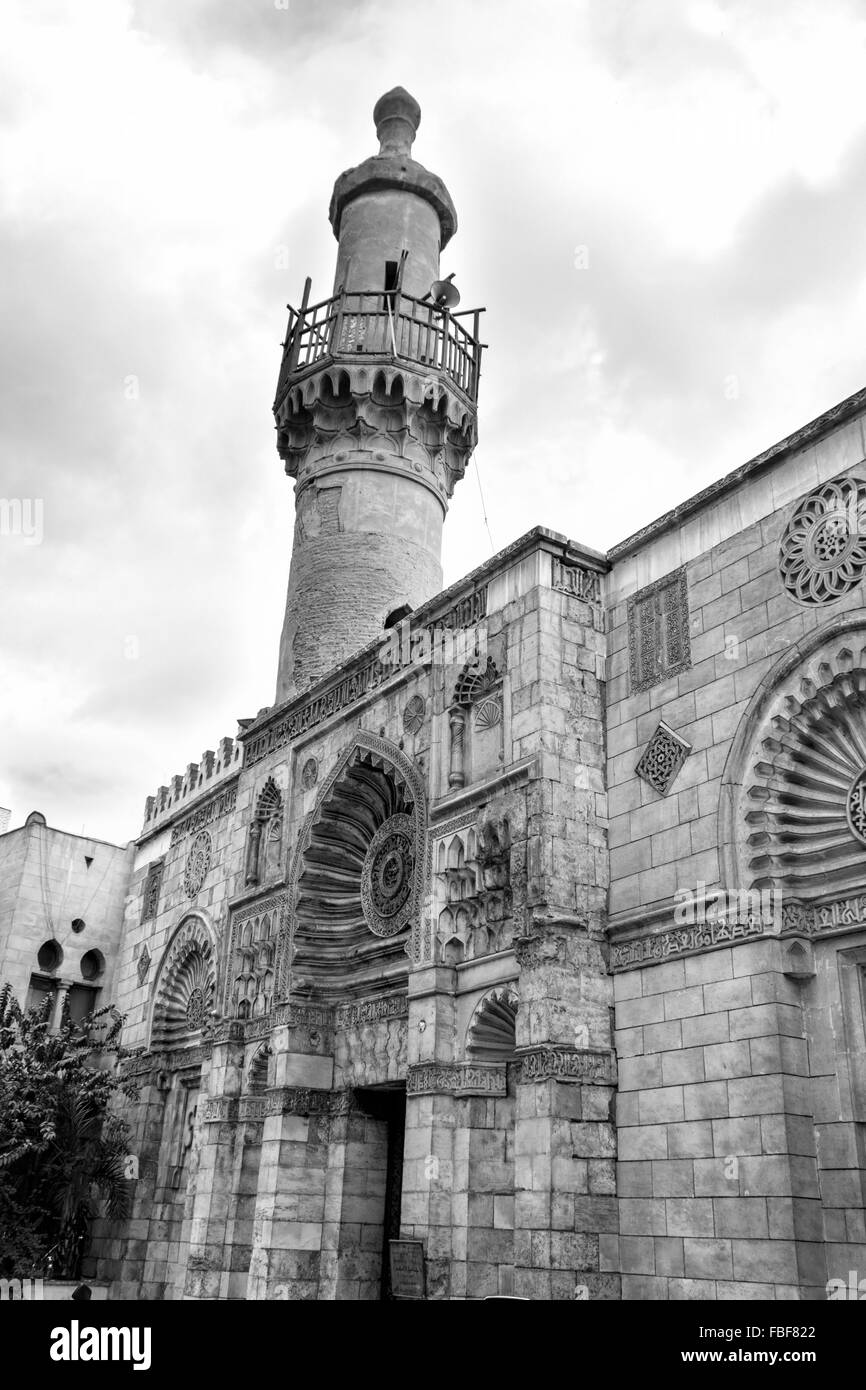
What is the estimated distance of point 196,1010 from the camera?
19016 mm

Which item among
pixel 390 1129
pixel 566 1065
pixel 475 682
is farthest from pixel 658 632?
pixel 390 1129

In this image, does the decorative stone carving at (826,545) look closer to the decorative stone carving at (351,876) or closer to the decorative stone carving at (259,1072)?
the decorative stone carving at (351,876)

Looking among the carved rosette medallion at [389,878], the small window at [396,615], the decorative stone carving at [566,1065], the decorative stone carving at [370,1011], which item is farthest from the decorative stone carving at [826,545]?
the small window at [396,615]

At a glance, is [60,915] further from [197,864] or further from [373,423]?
[373,423]

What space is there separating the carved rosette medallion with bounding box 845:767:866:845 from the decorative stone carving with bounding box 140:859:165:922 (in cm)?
1531

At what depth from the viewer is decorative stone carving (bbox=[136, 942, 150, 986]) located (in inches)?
820

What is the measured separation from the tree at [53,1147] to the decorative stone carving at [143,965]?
1.48m

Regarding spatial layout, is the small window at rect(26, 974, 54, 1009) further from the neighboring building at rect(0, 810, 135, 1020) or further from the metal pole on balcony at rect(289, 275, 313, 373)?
the metal pole on balcony at rect(289, 275, 313, 373)

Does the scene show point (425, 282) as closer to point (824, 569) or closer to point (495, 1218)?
point (824, 569)

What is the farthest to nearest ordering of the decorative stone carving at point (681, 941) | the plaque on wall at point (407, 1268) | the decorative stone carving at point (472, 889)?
the decorative stone carving at point (472, 889) < the plaque on wall at point (407, 1268) < the decorative stone carving at point (681, 941)

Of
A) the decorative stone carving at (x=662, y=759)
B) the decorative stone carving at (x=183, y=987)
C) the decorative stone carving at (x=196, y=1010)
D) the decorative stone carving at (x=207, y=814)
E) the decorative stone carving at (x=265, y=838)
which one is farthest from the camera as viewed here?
the decorative stone carving at (x=207, y=814)

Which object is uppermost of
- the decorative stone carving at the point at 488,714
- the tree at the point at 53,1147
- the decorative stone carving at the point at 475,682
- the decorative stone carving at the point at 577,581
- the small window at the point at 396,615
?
the small window at the point at 396,615

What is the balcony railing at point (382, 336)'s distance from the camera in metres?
18.6
